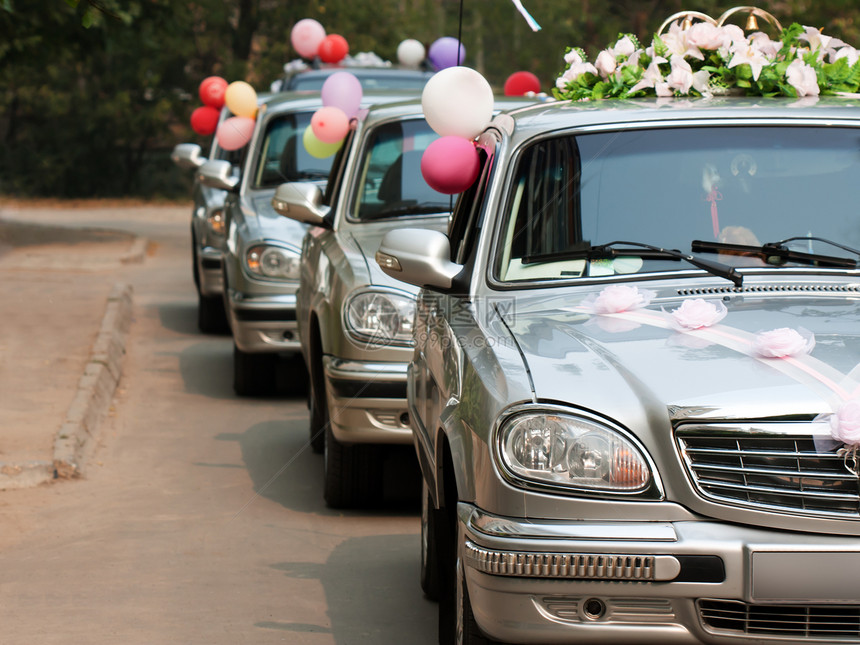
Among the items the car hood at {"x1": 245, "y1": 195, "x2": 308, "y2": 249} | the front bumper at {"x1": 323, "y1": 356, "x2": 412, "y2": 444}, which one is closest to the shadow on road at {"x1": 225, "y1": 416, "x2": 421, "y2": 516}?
the front bumper at {"x1": 323, "y1": 356, "x2": 412, "y2": 444}

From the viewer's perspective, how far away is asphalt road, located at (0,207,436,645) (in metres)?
5.21

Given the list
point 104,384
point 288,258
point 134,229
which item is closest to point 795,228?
point 288,258

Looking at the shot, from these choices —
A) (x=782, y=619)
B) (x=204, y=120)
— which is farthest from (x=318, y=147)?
(x=782, y=619)

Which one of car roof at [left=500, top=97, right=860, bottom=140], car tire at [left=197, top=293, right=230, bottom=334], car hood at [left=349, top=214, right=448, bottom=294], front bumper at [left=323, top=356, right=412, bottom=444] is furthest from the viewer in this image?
car tire at [left=197, top=293, right=230, bottom=334]

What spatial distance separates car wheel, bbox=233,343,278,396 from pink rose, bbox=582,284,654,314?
6.24 m

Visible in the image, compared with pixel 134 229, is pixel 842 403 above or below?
above

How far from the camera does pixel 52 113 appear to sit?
35000mm

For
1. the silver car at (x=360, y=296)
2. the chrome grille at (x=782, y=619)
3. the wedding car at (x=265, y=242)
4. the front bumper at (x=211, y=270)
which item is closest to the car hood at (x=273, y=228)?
the wedding car at (x=265, y=242)

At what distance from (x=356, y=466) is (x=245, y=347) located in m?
3.00

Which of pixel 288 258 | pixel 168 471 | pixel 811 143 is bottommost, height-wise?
pixel 168 471

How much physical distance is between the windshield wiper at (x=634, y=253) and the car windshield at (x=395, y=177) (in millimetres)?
3371

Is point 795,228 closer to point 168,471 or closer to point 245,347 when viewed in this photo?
point 168,471

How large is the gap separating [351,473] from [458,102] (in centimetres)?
219

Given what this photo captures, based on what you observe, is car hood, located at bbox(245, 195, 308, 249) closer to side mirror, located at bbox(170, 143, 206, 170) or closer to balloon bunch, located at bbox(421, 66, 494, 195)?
side mirror, located at bbox(170, 143, 206, 170)
